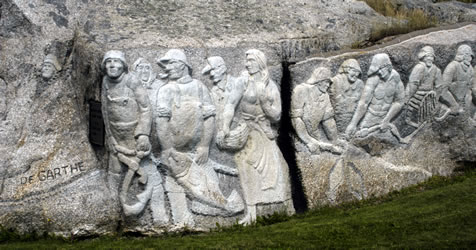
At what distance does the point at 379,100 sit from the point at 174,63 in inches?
105

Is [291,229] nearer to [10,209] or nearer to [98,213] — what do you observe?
[98,213]

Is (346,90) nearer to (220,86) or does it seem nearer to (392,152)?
(392,152)

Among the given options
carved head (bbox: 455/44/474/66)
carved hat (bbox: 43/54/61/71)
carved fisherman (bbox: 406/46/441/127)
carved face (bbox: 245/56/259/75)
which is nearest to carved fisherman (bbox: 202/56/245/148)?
carved face (bbox: 245/56/259/75)

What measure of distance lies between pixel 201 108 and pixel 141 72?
745 mm

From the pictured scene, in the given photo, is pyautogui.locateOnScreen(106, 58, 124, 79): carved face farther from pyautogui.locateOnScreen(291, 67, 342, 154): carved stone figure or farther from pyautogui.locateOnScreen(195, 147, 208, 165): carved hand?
pyautogui.locateOnScreen(291, 67, 342, 154): carved stone figure

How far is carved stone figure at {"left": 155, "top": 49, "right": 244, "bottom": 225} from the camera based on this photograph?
7582mm

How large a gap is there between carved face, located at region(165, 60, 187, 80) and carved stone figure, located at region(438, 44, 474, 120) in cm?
359

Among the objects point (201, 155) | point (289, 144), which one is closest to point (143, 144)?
point (201, 155)

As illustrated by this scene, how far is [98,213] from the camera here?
24.8ft

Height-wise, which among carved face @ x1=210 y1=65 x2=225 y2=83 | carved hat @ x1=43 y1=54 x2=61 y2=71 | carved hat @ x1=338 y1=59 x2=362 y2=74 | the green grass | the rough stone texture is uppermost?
carved hat @ x1=43 y1=54 x2=61 y2=71

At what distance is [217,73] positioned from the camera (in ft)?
25.6

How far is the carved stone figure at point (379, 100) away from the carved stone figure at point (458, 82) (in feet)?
2.54

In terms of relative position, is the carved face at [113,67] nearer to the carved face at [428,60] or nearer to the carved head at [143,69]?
the carved head at [143,69]

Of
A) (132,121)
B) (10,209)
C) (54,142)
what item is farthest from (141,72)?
(10,209)
